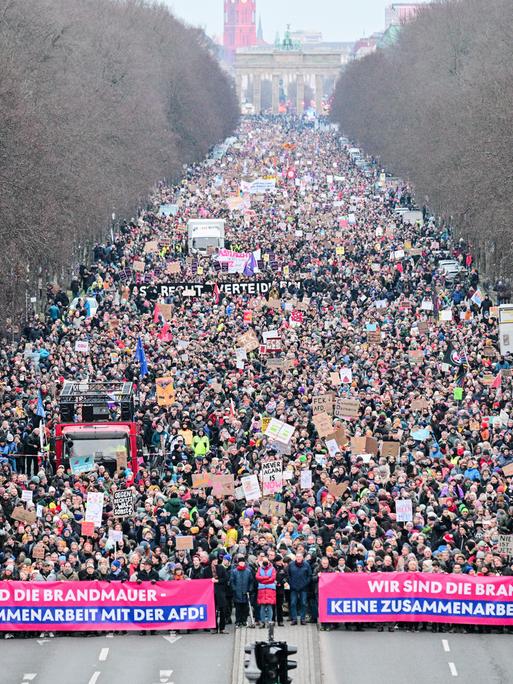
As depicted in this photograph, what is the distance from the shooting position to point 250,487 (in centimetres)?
2836

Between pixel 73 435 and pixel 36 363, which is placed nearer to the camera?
pixel 73 435

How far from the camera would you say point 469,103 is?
7556 centimetres

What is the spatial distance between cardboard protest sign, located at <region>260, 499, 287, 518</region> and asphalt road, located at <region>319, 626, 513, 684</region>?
10.1ft

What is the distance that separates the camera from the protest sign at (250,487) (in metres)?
28.3

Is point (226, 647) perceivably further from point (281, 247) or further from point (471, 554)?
point (281, 247)

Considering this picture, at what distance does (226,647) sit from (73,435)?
8.41 metres

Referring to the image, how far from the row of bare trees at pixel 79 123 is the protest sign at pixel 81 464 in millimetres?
14643

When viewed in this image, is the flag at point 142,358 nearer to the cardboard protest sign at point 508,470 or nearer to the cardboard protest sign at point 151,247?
the cardboard protest sign at point 508,470

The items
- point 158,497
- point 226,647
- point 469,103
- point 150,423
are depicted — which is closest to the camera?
point 226,647

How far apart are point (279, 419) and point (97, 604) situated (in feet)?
31.7

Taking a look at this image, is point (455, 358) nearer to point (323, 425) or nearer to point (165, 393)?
point (165, 393)

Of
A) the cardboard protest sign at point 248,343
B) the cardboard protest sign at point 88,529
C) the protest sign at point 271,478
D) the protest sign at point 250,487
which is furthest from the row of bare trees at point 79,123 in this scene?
the cardboard protest sign at point 88,529

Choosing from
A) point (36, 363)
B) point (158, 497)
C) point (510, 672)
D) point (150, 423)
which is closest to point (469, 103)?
point (36, 363)

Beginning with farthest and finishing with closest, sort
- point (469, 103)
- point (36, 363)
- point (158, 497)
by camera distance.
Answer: point (469, 103)
point (36, 363)
point (158, 497)
